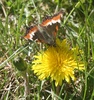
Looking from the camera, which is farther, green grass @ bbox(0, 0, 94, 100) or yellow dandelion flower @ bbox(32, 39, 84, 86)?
green grass @ bbox(0, 0, 94, 100)

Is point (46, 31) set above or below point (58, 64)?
above

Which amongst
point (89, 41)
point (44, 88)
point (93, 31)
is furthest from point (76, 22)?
point (44, 88)

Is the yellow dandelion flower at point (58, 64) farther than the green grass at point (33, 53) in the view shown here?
No

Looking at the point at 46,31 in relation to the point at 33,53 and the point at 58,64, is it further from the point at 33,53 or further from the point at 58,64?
the point at 33,53

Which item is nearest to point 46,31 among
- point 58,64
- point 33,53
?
point 58,64

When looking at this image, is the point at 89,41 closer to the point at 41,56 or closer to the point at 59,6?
the point at 41,56
